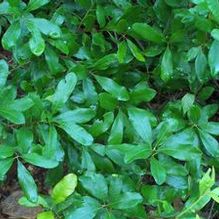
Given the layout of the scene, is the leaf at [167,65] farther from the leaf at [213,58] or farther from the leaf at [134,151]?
the leaf at [134,151]

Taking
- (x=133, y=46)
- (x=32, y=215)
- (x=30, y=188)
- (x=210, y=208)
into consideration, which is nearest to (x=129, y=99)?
(x=133, y=46)

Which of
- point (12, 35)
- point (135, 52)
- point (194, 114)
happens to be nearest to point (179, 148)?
point (194, 114)

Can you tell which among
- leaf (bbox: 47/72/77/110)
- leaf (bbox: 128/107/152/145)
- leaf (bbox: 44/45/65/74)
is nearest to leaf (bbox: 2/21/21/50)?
leaf (bbox: 44/45/65/74)

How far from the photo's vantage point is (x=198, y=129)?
1.99 m

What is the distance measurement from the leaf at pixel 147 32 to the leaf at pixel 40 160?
1.88ft

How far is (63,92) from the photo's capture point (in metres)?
1.82

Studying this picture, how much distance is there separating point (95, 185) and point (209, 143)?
46 cm

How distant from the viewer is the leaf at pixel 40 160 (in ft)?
5.74

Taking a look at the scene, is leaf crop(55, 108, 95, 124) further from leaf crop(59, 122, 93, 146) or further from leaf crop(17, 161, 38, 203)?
leaf crop(17, 161, 38, 203)

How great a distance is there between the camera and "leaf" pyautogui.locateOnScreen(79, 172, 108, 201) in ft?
5.82

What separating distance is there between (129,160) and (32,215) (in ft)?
2.87

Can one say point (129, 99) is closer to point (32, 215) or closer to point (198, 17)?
point (198, 17)

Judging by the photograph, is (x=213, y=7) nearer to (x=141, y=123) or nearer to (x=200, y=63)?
(x=200, y=63)

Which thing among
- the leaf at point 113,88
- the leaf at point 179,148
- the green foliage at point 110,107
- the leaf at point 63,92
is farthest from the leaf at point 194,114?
the leaf at point 63,92
